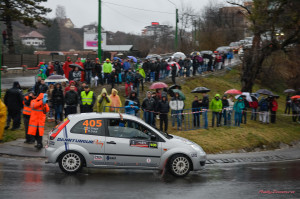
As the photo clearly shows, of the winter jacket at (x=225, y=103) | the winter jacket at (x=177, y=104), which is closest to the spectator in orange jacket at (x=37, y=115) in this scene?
the winter jacket at (x=177, y=104)

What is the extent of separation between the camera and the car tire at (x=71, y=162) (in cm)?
1048

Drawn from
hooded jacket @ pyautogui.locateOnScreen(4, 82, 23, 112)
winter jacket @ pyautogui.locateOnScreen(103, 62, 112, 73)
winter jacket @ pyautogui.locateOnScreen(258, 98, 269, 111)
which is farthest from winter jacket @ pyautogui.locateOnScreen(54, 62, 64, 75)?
winter jacket @ pyautogui.locateOnScreen(258, 98, 269, 111)

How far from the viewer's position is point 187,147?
35.6ft

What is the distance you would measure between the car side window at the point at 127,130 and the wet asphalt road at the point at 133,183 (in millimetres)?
1103

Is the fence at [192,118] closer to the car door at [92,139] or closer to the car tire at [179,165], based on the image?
the car door at [92,139]

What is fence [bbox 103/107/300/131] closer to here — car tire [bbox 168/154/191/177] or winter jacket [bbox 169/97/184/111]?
winter jacket [bbox 169/97/184/111]

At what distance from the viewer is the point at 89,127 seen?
34.9 feet

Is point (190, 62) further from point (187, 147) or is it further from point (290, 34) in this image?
point (187, 147)

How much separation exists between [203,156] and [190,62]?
1918 centimetres

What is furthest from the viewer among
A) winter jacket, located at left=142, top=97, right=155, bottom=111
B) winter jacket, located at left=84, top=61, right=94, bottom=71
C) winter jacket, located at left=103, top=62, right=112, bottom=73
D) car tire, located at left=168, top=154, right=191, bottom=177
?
winter jacket, located at left=103, top=62, right=112, bottom=73

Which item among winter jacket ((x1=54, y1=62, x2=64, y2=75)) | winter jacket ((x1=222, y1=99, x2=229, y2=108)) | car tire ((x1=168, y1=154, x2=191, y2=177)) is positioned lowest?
car tire ((x1=168, y1=154, x2=191, y2=177))

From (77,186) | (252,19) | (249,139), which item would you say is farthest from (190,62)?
(77,186)

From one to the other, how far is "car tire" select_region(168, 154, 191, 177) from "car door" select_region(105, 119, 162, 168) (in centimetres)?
40

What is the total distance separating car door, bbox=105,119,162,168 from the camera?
1052 centimetres
